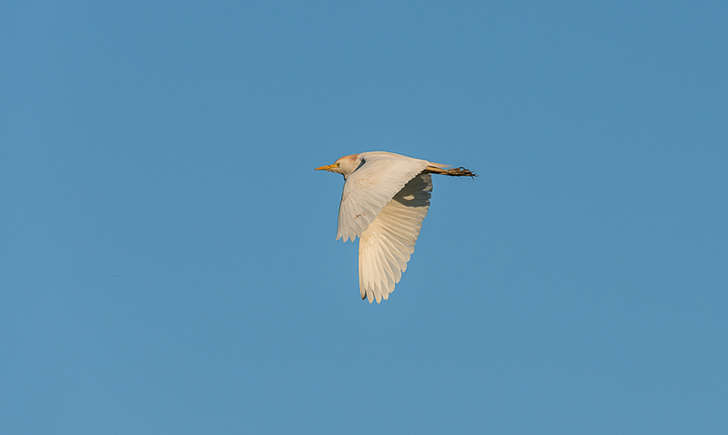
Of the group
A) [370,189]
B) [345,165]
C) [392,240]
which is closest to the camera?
[370,189]

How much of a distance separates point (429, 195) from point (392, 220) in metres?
1.08

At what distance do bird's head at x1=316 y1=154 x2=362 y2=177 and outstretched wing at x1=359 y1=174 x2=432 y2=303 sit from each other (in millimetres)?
1596

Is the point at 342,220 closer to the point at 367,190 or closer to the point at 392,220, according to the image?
the point at 367,190

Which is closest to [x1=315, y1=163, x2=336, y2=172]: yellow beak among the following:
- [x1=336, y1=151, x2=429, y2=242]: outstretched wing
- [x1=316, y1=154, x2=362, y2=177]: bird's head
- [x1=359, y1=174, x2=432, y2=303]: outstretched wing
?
[x1=316, y1=154, x2=362, y2=177]: bird's head

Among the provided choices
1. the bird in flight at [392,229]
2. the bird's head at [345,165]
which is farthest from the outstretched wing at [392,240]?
the bird's head at [345,165]

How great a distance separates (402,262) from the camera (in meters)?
25.5

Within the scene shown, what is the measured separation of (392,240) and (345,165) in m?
2.63

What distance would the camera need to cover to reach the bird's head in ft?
88.1

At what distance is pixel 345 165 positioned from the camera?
27125 mm

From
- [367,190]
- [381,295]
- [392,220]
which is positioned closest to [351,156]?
[392,220]

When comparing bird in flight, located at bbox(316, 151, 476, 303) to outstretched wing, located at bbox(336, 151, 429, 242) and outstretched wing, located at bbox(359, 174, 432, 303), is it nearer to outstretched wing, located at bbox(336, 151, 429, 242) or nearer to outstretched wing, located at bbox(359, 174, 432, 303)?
outstretched wing, located at bbox(359, 174, 432, 303)

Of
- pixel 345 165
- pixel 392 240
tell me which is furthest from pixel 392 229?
pixel 345 165

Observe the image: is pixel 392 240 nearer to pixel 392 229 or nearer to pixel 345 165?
pixel 392 229

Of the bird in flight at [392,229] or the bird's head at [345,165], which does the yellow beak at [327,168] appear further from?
the bird in flight at [392,229]
